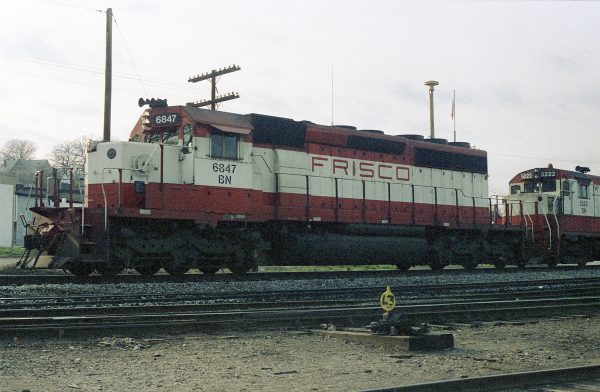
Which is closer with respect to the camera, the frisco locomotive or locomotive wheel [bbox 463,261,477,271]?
the frisco locomotive

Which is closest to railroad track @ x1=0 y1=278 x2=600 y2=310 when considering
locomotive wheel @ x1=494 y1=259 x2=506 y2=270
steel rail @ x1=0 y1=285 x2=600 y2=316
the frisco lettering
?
steel rail @ x1=0 y1=285 x2=600 y2=316

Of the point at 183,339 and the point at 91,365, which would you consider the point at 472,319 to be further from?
the point at 91,365

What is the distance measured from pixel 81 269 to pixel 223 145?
4.06m

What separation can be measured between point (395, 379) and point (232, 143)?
32.8 ft

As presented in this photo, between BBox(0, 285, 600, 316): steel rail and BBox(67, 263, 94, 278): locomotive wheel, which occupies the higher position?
BBox(67, 263, 94, 278): locomotive wheel

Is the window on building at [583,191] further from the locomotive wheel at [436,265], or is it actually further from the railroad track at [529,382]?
the railroad track at [529,382]

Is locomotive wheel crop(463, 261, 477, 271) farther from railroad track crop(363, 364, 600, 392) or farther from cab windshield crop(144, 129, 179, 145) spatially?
railroad track crop(363, 364, 600, 392)

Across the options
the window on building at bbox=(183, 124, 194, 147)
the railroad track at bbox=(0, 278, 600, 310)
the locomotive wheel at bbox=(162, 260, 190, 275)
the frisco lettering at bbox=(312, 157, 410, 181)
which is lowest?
the railroad track at bbox=(0, 278, 600, 310)

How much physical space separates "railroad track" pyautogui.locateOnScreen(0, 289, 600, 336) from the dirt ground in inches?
10.6

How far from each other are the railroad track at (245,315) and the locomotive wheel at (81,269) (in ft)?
14.5

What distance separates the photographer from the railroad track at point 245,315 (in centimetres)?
702

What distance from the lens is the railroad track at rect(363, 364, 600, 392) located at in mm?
4633

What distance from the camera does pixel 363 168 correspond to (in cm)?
1747

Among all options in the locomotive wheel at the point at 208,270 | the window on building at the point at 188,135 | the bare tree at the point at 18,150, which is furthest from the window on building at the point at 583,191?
the bare tree at the point at 18,150
